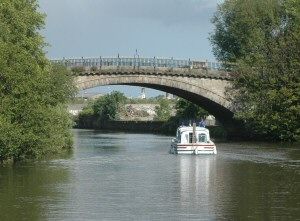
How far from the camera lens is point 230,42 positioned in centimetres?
8494

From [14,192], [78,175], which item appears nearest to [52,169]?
[78,175]

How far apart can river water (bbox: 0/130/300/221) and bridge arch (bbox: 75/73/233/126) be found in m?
23.2

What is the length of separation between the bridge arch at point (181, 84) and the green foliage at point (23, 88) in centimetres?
2586

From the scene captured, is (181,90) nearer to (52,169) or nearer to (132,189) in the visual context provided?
(52,169)

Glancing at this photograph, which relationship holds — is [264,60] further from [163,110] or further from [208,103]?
[163,110]

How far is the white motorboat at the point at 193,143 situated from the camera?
173ft

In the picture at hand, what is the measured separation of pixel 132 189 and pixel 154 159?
55.0ft

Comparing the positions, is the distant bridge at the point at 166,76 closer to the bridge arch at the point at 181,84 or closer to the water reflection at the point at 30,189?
the bridge arch at the point at 181,84

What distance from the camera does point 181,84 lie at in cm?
7662

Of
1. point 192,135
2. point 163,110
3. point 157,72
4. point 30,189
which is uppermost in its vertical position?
point 157,72

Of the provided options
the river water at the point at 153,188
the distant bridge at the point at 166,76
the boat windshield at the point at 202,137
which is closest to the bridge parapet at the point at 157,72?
the distant bridge at the point at 166,76

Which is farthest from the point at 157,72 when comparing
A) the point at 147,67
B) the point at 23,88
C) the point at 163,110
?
the point at 163,110

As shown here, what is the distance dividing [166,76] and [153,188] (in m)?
43.1

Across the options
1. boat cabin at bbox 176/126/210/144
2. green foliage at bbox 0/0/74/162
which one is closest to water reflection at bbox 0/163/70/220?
green foliage at bbox 0/0/74/162
